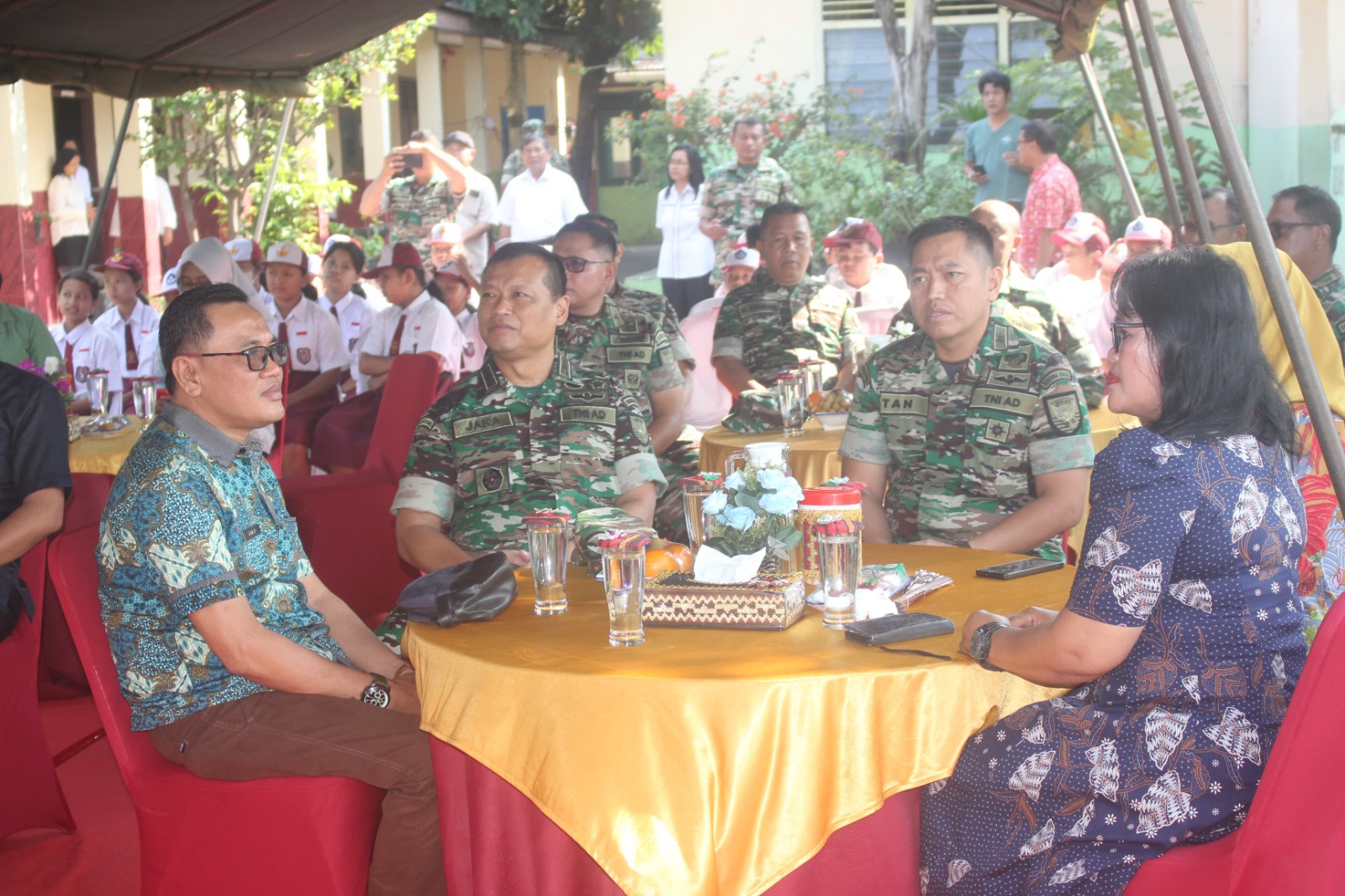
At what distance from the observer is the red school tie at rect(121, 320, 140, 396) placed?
25.5 feet

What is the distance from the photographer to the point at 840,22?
14.4 metres

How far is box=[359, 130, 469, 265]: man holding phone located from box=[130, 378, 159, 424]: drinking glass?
5266 millimetres

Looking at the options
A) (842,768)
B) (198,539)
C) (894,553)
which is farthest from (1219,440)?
(198,539)

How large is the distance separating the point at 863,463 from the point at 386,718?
1.70 meters

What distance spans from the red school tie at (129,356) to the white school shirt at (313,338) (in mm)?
849

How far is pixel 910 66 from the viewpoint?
14172 millimetres

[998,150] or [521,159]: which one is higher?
[521,159]

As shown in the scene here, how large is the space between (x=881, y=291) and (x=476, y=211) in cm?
476

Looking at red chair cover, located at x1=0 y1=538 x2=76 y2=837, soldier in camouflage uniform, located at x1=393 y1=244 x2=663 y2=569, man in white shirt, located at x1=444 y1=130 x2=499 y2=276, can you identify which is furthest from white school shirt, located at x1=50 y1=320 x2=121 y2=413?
soldier in camouflage uniform, located at x1=393 y1=244 x2=663 y2=569

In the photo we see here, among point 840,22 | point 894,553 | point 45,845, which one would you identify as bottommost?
point 45,845

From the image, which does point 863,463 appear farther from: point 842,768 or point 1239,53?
point 1239,53

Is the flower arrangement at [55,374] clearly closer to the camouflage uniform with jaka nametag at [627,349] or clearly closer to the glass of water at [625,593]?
the camouflage uniform with jaka nametag at [627,349]

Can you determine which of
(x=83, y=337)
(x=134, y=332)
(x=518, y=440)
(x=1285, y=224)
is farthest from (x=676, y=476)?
(x=83, y=337)

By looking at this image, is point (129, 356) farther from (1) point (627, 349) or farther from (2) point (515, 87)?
(2) point (515, 87)
